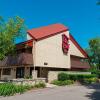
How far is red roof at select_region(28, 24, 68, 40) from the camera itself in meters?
37.3

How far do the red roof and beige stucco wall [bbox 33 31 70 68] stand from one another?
66cm

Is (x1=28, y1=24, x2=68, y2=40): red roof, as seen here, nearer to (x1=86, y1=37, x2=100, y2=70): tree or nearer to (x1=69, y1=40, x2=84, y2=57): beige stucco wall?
(x1=69, y1=40, x2=84, y2=57): beige stucco wall

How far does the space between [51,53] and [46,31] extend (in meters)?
3.78

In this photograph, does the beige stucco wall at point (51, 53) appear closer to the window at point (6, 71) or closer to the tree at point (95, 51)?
the window at point (6, 71)

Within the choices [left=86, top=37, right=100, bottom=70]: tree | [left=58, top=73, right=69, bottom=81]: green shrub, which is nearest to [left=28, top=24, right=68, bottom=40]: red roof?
[left=58, top=73, right=69, bottom=81]: green shrub

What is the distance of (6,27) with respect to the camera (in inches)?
1286

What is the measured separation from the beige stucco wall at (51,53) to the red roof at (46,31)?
66cm

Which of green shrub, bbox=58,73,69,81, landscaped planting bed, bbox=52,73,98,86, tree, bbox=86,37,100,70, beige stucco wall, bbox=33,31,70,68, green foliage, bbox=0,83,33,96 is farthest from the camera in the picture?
tree, bbox=86,37,100,70

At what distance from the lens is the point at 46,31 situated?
131ft

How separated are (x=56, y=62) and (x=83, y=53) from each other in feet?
36.9

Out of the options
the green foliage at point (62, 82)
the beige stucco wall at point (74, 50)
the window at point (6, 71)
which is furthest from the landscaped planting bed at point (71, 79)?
the window at point (6, 71)

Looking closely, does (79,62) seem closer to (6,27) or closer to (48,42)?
(48,42)

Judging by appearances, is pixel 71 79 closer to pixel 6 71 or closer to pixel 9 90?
pixel 6 71

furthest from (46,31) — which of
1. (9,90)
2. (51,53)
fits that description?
(9,90)
